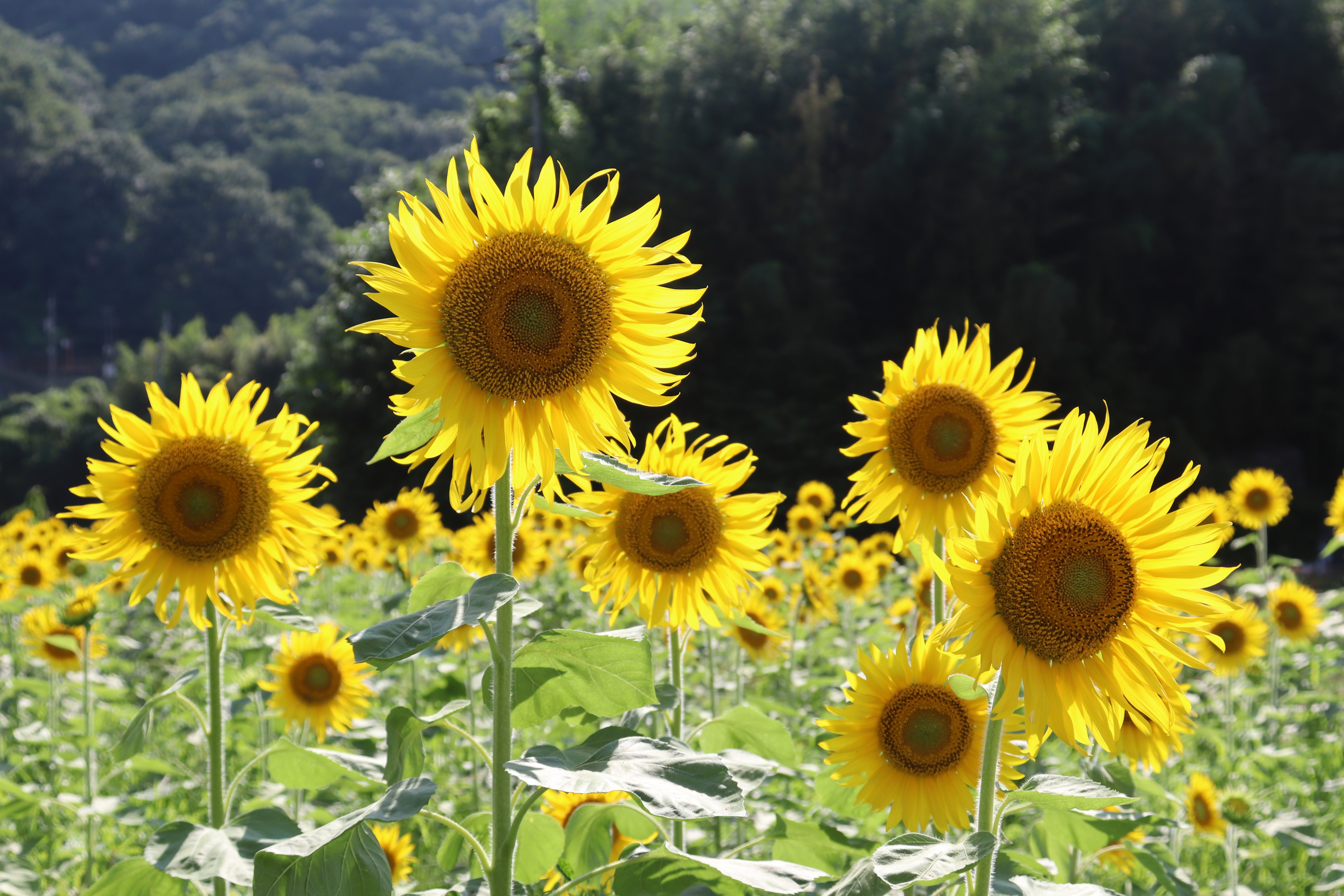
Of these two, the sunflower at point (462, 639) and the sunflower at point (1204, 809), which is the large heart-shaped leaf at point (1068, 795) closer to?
the sunflower at point (1204, 809)

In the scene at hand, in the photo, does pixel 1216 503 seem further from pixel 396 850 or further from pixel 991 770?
pixel 396 850

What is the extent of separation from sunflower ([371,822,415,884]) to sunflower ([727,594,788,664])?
3.89 ft

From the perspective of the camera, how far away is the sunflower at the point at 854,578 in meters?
5.05

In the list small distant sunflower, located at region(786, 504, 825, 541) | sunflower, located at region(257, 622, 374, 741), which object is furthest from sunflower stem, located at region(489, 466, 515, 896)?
small distant sunflower, located at region(786, 504, 825, 541)

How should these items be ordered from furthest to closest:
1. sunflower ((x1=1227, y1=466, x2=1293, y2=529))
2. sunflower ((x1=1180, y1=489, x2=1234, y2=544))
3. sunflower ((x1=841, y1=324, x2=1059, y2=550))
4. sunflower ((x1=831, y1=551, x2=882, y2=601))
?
sunflower ((x1=1227, y1=466, x2=1293, y2=529)), sunflower ((x1=831, y1=551, x2=882, y2=601)), sunflower ((x1=1180, y1=489, x2=1234, y2=544)), sunflower ((x1=841, y1=324, x2=1059, y2=550))

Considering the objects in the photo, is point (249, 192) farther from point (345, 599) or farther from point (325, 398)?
point (345, 599)

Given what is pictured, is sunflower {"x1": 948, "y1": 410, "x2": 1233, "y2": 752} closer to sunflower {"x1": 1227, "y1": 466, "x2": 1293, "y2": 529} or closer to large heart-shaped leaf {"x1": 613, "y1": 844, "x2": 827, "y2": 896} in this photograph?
large heart-shaped leaf {"x1": 613, "y1": 844, "x2": 827, "y2": 896}

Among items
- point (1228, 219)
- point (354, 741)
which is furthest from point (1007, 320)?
point (354, 741)

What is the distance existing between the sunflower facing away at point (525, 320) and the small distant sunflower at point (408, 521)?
3.33 m

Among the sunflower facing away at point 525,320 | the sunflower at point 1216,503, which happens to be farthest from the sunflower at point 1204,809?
the sunflower facing away at point 525,320

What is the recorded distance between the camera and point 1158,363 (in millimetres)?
19453

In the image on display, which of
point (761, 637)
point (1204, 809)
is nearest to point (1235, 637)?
point (1204, 809)

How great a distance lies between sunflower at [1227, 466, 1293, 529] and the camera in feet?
18.7

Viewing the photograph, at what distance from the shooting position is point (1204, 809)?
3.13 meters
